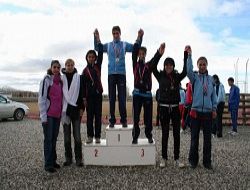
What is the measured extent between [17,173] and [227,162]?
167 inches

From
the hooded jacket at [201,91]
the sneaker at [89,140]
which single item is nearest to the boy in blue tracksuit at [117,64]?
the sneaker at [89,140]

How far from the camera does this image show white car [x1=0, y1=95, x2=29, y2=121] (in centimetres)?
2033

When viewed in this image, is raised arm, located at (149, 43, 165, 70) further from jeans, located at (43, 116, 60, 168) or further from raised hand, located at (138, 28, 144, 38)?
jeans, located at (43, 116, 60, 168)

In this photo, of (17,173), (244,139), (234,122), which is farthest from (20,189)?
(234,122)

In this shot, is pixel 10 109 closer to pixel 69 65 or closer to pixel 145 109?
pixel 69 65

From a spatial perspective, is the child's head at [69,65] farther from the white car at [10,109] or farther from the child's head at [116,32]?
the white car at [10,109]

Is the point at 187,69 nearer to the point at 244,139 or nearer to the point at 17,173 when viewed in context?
Answer: the point at 17,173

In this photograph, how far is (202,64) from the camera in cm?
762

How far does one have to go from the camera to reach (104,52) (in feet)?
26.9

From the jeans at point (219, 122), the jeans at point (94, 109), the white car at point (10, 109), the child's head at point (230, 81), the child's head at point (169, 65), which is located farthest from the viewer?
the white car at point (10, 109)

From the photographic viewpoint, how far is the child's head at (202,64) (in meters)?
7.62

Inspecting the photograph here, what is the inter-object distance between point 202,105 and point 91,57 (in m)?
2.37

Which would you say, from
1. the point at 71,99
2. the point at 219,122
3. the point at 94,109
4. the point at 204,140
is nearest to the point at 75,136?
the point at 94,109

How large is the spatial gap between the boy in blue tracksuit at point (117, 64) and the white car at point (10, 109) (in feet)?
44.2
